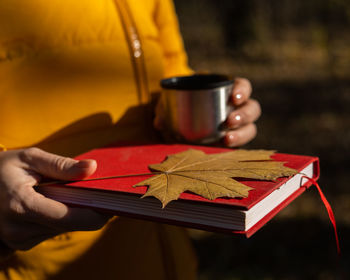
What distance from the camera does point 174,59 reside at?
5.23 feet

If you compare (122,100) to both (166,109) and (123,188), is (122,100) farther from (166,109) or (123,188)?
(123,188)

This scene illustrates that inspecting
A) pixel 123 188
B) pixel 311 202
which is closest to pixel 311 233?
pixel 311 202

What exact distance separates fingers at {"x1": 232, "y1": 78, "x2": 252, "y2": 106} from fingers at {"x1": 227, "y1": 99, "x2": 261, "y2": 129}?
25 mm

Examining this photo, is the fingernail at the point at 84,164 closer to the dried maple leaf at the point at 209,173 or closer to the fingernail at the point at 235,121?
the dried maple leaf at the point at 209,173

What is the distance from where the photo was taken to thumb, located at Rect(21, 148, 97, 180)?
905 mm

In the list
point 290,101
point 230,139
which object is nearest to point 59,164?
point 230,139

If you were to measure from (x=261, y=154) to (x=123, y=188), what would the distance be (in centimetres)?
35

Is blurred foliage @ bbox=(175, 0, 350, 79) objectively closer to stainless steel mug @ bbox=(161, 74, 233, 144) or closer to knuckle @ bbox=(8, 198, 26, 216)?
stainless steel mug @ bbox=(161, 74, 233, 144)

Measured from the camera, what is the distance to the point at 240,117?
120 centimetres

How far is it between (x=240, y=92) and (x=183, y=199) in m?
0.48

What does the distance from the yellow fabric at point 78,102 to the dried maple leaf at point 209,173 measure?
0.31m

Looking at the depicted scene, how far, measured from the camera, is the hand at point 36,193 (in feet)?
2.99

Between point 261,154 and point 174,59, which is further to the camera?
point 174,59

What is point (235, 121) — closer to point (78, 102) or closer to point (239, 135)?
point (239, 135)
